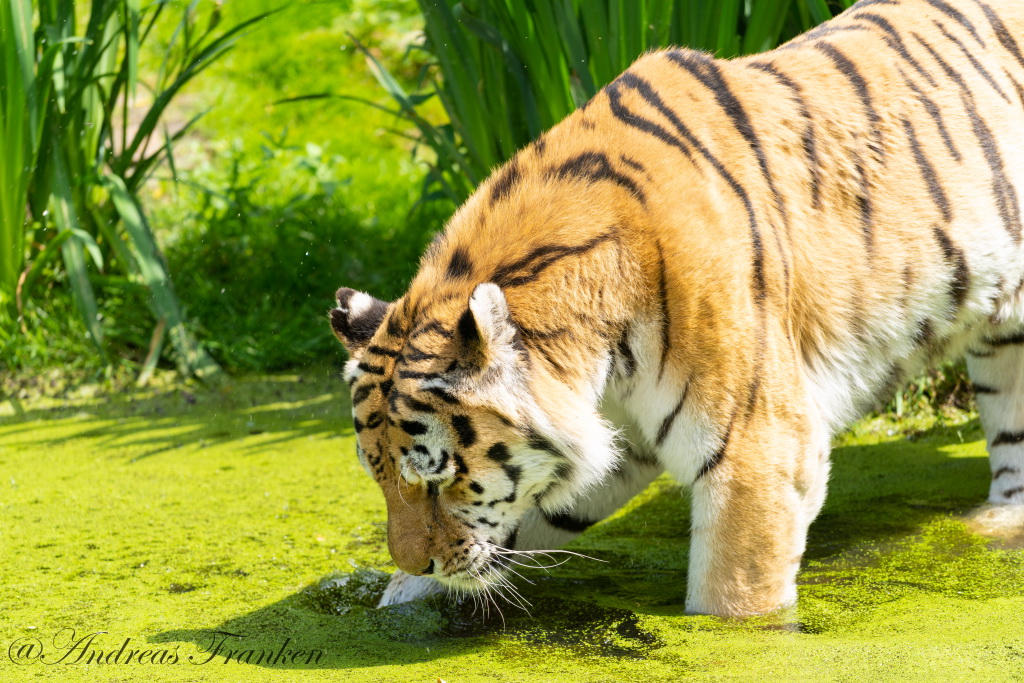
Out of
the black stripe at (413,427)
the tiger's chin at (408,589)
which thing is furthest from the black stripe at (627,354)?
the tiger's chin at (408,589)

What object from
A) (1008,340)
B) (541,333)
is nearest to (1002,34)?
(1008,340)

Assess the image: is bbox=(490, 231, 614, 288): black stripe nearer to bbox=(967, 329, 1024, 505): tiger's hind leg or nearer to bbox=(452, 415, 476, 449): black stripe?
bbox=(452, 415, 476, 449): black stripe

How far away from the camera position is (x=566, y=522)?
3.07 metres

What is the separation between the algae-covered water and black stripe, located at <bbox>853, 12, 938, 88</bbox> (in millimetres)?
1313

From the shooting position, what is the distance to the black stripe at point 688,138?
2.60m

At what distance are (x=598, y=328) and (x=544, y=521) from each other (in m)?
0.75

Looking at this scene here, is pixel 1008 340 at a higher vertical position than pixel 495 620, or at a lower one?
higher

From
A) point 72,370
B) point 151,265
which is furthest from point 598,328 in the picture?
point 72,370

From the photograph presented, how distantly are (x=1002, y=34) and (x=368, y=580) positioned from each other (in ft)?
7.80

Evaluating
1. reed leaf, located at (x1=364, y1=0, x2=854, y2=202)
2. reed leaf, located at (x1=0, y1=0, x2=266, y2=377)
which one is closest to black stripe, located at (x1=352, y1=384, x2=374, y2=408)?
reed leaf, located at (x1=364, y1=0, x2=854, y2=202)

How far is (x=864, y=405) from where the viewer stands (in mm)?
2994

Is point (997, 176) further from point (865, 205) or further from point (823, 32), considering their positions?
point (823, 32)

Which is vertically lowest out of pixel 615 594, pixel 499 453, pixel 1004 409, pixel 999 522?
pixel 999 522

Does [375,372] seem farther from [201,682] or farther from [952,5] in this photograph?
[952,5]
